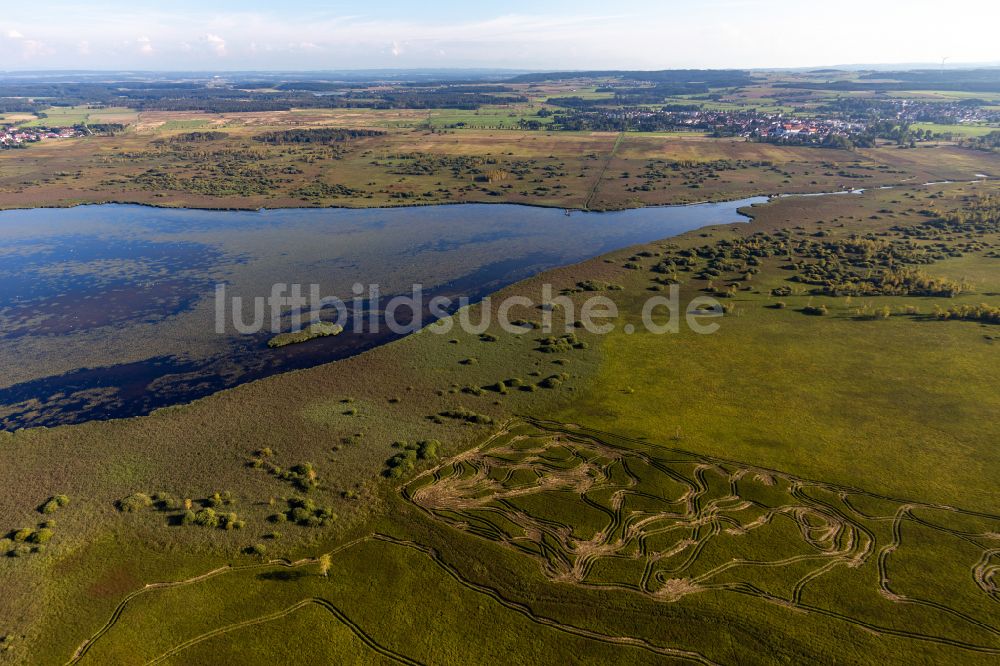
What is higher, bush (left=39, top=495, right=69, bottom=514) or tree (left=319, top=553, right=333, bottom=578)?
bush (left=39, top=495, right=69, bottom=514)

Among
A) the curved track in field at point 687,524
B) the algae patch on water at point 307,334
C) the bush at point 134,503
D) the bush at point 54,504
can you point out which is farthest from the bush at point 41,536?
the algae patch on water at point 307,334

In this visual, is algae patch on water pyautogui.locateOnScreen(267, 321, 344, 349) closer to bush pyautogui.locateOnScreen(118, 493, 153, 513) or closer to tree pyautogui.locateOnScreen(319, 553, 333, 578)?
bush pyautogui.locateOnScreen(118, 493, 153, 513)

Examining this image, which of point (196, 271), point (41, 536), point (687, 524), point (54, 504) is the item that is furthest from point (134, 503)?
point (196, 271)

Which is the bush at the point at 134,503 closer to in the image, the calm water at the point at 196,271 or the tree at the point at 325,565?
the tree at the point at 325,565

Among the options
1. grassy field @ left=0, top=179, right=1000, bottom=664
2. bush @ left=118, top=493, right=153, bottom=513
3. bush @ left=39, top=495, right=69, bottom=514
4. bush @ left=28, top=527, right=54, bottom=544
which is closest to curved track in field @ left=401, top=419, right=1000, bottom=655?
grassy field @ left=0, top=179, right=1000, bottom=664

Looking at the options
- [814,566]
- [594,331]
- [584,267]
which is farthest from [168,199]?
[814,566]

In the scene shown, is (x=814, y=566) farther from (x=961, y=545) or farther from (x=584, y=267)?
(x=584, y=267)

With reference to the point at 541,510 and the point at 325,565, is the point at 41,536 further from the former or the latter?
the point at 541,510
